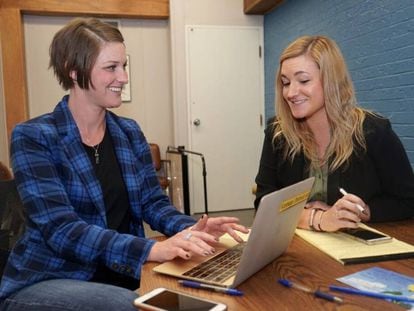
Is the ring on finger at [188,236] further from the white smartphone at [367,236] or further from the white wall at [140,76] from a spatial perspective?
the white wall at [140,76]

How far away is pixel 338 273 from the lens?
814 mm

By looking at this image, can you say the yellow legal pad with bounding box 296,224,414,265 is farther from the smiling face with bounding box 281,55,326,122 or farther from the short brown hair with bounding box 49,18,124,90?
the short brown hair with bounding box 49,18,124,90

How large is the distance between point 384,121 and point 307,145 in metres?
0.30

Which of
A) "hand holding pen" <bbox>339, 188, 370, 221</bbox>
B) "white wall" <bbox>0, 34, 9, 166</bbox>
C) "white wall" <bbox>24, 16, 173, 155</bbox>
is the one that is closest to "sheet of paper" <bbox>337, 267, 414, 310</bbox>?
"hand holding pen" <bbox>339, 188, 370, 221</bbox>

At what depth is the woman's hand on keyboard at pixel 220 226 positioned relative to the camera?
1.04 meters

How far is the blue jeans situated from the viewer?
914 millimetres

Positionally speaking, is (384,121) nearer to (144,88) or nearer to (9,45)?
(144,88)

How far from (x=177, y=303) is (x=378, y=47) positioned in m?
2.60

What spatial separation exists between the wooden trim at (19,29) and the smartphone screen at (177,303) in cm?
394

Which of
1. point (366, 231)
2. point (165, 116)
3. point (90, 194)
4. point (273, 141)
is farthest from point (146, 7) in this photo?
point (366, 231)

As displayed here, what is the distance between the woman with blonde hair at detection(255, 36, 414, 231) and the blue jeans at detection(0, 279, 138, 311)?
60 cm

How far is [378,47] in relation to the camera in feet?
9.02

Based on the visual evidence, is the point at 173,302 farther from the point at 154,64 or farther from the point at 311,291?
the point at 154,64

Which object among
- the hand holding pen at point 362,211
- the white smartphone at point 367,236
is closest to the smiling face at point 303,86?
the hand holding pen at point 362,211
